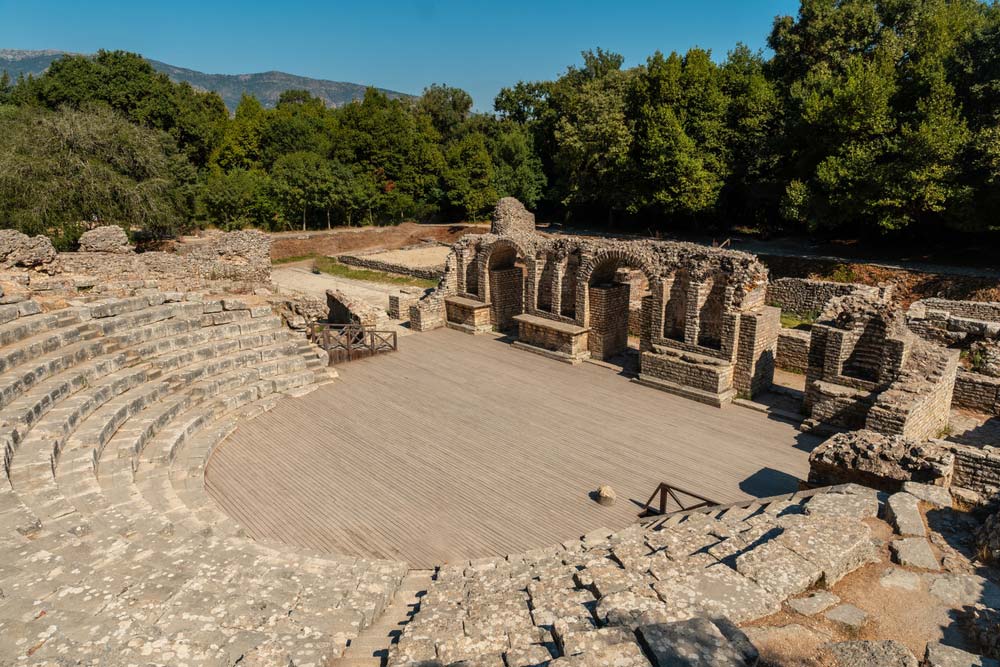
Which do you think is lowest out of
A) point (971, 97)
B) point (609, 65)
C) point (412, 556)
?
point (412, 556)

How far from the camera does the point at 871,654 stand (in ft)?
12.6

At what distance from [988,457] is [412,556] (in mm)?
8062

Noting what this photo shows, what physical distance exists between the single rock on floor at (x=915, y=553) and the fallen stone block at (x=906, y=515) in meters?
0.15

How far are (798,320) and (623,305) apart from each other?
756cm

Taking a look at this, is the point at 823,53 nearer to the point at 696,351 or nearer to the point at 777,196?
the point at 777,196

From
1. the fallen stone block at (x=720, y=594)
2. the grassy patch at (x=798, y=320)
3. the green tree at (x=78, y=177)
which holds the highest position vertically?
the green tree at (x=78, y=177)

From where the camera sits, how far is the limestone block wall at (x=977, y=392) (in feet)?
40.4

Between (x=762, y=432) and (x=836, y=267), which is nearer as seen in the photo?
(x=762, y=432)

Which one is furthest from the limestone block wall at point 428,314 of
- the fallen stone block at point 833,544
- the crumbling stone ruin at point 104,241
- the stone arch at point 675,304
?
the fallen stone block at point 833,544

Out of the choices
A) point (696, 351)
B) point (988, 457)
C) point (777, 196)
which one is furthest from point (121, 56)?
point (988, 457)

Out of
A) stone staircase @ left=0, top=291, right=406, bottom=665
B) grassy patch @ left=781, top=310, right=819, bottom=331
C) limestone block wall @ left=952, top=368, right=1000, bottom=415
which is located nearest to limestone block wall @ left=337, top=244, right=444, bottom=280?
grassy patch @ left=781, top=310, right=819, bottom=331

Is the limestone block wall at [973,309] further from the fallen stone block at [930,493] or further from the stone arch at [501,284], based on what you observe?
the fallen stone block at [930,493]

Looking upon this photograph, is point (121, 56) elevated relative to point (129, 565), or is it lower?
elevated

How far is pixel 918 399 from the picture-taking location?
10.4 metres
